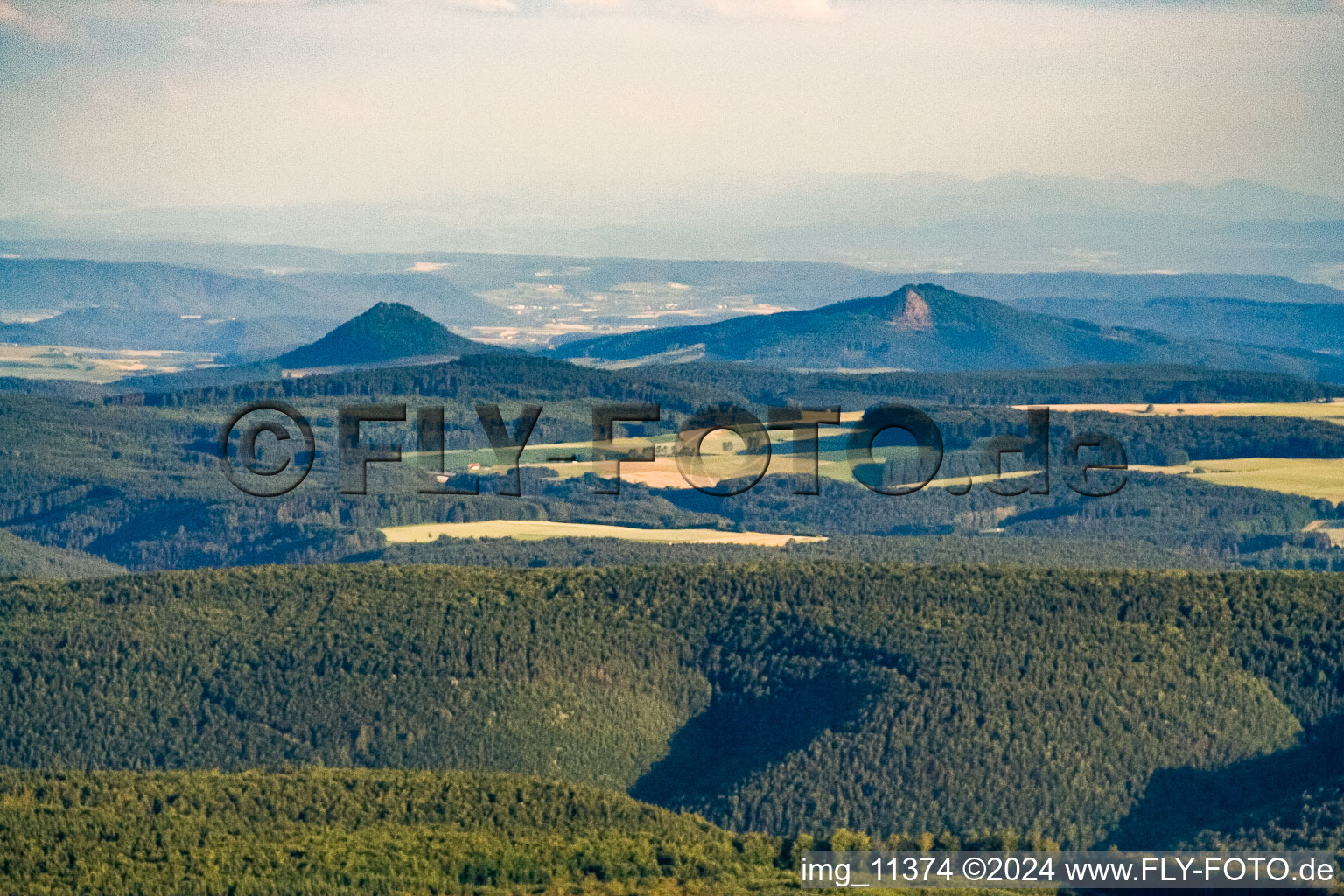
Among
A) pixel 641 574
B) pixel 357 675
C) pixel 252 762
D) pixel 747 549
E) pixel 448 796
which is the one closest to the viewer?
pixel 448 796

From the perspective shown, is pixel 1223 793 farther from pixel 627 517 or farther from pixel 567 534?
pixel 627 517

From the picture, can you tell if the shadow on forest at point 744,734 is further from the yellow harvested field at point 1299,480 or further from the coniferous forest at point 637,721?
the yellow harvested field at point 1299,480

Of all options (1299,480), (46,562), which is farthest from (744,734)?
(1299,480)

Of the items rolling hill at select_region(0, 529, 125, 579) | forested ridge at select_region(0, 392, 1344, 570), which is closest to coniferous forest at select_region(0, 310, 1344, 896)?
rolling hill at select_region(0, 529, 125, 579)

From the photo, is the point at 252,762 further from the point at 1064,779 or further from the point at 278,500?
the point at 278,500

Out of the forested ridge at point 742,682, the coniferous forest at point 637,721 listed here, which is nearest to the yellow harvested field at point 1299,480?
the coniferous forest at point 637,721

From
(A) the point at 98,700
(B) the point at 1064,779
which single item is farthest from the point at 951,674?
(A) the point at 98,700
